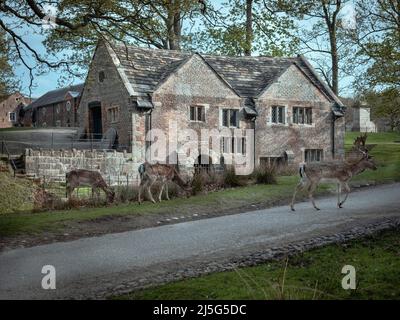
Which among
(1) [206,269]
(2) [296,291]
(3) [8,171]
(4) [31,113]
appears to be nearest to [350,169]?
(1) [206,269]

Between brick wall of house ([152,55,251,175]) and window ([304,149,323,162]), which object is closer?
brick wall of house ([152,55,251,175])

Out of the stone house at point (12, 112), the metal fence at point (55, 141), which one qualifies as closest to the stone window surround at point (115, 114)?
the metal fence at point (55, 141)

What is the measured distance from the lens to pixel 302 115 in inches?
1581

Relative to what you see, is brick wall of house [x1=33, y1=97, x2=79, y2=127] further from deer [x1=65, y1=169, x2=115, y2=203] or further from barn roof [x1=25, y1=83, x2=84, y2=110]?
deer [x1=65, y1=169, x2=115, y2=203]

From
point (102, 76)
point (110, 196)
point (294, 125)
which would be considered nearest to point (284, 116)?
point (294, 125)

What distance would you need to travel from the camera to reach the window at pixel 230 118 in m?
36.9

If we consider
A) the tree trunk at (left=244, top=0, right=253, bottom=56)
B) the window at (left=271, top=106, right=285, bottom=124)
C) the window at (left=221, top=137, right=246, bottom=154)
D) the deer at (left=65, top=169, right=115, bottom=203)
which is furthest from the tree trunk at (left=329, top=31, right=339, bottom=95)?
the deer at (left=65, top=169, right=115, bottom=203)

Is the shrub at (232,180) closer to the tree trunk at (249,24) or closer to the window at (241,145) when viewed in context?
the window at (241,145)

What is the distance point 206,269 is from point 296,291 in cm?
266

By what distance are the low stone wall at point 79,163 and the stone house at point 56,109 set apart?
34.8m

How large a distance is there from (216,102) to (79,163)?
11.4 m

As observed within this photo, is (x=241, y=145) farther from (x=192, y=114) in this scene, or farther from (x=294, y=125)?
(x=294, y=125)

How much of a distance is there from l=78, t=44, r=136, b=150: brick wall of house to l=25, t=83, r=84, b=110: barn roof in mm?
29914

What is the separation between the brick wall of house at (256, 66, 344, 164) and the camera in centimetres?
3819
